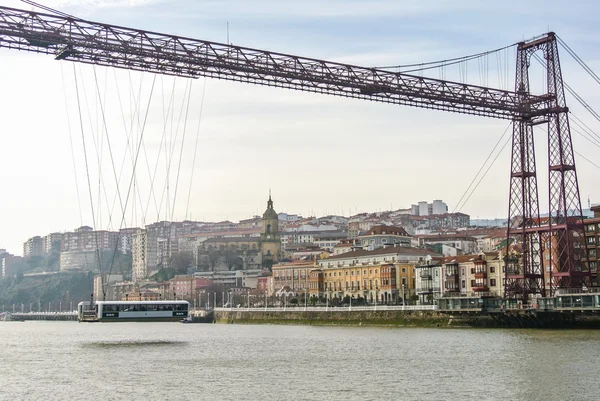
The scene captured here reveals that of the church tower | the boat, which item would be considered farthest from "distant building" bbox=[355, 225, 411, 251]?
the church tower

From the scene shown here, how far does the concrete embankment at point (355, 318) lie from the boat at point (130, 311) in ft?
61.8

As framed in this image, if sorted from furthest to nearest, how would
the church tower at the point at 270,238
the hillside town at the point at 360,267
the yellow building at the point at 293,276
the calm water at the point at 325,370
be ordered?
1. the church tower at the point at 270,238
2. the yellow building at the point at 293,276
3. the hillside town at the point at 360,267
4. the calm water at the point at 325,370

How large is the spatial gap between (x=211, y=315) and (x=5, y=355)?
67172mm

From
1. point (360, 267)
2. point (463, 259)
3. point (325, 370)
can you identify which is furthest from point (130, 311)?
point (360, 267)

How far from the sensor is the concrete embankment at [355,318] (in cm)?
7000

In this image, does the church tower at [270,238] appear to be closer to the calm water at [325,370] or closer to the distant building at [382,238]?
the distant building at [382,238]

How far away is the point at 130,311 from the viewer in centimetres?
6281

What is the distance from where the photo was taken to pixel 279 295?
121188 millimetres

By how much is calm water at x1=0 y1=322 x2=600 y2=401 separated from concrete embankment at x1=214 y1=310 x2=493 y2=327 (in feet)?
53.4

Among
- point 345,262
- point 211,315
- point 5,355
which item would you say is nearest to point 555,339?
point 5,355

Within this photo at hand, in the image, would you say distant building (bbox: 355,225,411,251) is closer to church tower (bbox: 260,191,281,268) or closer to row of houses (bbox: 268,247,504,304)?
row of houses (bbox: 268,247,504,304)

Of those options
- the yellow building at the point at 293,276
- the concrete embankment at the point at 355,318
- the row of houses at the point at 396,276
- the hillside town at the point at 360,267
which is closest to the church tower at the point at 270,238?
the hillside town at the point at 360,267

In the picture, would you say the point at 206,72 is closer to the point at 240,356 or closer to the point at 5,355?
the point at 240,356

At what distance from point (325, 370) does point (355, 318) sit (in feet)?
154
